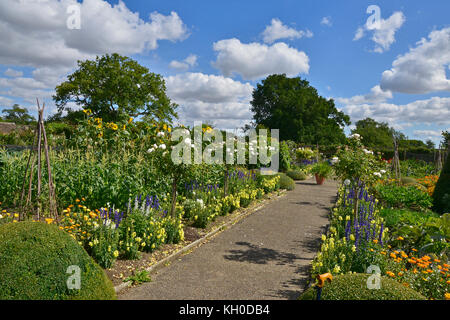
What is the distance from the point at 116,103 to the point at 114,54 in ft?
16.8

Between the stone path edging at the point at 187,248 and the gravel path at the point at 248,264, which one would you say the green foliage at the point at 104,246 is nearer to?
the stone path edging at the point at 187,248

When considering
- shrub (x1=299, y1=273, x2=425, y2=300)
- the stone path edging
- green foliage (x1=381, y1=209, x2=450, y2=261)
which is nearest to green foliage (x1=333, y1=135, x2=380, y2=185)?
green foliage (x1=381, y1=209, x2=450, y2=261)

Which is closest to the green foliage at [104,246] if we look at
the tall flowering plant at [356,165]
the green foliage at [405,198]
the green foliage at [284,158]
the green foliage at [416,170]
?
the tall flowering plant at [356,165]

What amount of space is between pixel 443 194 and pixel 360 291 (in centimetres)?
861

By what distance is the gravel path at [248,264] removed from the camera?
12.8 ft

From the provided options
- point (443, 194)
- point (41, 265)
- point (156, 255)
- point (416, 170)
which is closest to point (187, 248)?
point (156, 255)

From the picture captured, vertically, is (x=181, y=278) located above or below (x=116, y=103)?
below

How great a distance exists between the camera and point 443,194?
933 centimetres

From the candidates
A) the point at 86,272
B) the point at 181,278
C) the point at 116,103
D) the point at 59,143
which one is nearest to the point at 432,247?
the point at 181,278

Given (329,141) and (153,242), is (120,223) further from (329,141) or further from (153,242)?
(329,141)

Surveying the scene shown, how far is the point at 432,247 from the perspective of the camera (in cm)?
445

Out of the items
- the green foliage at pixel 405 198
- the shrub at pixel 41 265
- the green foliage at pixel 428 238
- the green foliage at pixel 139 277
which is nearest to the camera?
the shrub at pixel 41 265

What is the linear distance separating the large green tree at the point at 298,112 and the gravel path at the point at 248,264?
26.0 meters
